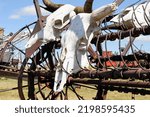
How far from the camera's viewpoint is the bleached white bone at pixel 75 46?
541 centimetres

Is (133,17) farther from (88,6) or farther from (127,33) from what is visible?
(88,6)

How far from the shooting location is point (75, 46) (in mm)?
5539

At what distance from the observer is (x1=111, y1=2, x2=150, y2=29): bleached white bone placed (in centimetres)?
532

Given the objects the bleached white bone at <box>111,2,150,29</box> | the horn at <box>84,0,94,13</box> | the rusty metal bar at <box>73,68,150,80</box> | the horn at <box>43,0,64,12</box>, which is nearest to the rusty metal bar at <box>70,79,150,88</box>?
the rusty metal bar at <box>73,68,150,80</box>

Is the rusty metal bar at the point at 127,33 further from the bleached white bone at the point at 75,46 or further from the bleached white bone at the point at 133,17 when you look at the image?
the bleached white bone at the point at 75,46

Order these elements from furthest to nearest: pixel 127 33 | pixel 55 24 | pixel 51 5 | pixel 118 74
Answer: pixel 51 5 → pixel 55 24 → pixel 127 33 → pixel 118 74

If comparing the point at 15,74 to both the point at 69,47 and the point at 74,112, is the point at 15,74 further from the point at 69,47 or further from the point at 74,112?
the point at 74,112

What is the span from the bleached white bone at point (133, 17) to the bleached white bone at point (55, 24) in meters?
0.87

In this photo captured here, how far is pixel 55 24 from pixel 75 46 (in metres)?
0.77

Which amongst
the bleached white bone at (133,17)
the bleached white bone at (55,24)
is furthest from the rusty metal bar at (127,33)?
the bleached white bone at (55,24)

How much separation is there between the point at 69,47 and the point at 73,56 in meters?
0.13

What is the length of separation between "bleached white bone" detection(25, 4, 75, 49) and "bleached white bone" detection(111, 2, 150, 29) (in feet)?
2.86

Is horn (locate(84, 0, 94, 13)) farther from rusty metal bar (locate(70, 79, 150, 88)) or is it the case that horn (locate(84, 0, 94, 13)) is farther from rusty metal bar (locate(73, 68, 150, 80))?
rusty metal bar (locate(70, 79, 150, 88))

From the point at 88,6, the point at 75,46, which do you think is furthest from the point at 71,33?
the point at 88,6
